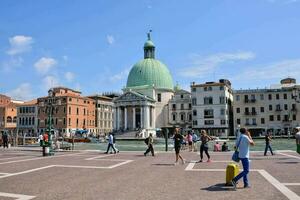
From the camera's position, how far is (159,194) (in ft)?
31.9

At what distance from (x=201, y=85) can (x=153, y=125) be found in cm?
2266

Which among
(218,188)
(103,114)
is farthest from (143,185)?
(103,114)

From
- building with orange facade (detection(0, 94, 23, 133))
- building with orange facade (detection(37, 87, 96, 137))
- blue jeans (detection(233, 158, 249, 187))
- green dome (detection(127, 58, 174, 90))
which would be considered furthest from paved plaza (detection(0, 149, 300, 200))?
building with orange facade (detection(0, 94, 23, 133))

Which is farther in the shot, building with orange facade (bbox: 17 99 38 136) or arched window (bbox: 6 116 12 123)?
arched window (bbox: 6 116 12 123)

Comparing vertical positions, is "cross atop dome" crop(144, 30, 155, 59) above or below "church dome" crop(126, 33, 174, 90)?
above

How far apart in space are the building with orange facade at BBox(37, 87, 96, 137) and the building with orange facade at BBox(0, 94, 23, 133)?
15.7 meters

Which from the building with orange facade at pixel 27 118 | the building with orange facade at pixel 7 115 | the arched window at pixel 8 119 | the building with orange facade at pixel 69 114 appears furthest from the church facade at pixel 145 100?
the arched window at pixel 8 119

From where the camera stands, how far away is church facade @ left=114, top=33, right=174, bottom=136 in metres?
98.4

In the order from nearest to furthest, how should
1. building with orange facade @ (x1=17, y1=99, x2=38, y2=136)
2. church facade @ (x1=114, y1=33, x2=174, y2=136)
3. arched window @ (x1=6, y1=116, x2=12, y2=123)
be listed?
church facade @ (x1=114, y1=33, x2=174, y2=136) → building with orange facade @ (x1=17, y1=99, x2=38, y2=136) → arched window @ (x1=6, y1=116, x2=12, y2=123)

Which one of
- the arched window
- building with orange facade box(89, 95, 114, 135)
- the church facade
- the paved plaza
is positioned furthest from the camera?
the arched window

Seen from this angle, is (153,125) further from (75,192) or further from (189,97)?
(75,192)

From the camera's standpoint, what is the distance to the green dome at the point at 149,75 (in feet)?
340

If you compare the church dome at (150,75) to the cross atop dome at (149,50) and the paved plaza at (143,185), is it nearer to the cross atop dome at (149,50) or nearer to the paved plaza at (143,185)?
the cross atop dome at (149,50)

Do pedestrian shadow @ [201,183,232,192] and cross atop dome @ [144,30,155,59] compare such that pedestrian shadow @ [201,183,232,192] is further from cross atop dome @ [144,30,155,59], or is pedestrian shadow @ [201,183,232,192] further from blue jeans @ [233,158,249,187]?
cross atop dome @ [144,30,155,59]
